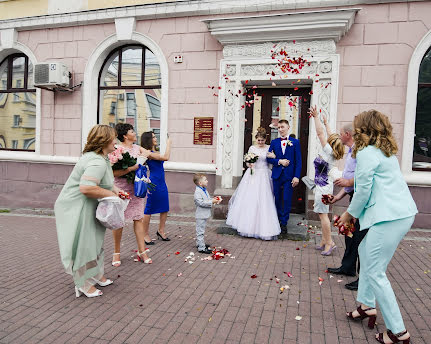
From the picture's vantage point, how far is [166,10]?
867 cm

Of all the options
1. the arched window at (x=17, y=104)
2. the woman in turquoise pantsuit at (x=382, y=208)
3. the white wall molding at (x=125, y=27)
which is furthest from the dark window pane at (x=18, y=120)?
the woman in turquoise pantsuit at (x=382, y=208)

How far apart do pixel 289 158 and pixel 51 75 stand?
641cm

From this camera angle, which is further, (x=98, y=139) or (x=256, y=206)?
(x=256, y=206)

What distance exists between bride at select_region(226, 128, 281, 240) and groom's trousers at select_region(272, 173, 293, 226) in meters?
0.17

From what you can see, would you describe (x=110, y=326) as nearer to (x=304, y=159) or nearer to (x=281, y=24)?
(x=304, y=159)

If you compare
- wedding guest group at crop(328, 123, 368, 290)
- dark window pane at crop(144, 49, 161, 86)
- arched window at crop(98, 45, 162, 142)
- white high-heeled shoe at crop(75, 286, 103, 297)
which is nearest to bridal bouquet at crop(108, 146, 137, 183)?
white high-heeled shoe at crop(75, 286, 103, 297)

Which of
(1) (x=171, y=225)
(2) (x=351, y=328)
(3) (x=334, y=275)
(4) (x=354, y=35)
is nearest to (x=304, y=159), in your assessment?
(4) (x=354, y=35)

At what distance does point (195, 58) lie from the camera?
8.62 metres

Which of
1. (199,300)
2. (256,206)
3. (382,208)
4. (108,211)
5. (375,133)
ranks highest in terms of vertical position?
(375,133)

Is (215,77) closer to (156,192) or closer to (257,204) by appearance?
(257,204)

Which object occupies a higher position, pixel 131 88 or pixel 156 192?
pixel 131 88

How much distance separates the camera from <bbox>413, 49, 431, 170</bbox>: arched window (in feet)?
24.7

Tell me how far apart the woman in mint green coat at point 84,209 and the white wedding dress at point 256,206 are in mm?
3321

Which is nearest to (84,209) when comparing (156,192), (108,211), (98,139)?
(108,211)
